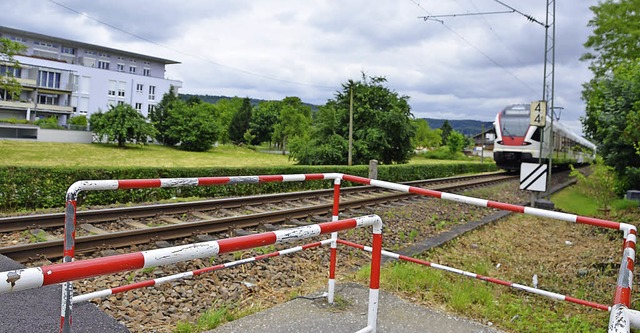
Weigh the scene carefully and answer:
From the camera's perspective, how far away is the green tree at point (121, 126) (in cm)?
4591

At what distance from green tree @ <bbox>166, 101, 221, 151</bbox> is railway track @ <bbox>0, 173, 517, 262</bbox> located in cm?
4276

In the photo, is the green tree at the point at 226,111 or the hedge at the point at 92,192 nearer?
the hedge at the point at 92,192

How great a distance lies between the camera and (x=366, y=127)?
29.3 m

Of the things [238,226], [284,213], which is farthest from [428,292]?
[284,213]

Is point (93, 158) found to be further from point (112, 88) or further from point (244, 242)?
point (112, 88)

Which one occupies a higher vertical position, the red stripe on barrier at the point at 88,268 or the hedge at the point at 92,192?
→ the red stripe on barrier at the point at 88,268

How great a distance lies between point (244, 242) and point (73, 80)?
75.9 metres

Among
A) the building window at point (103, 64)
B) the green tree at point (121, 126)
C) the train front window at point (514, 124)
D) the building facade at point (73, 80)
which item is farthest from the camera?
the building window at point (103, 64)

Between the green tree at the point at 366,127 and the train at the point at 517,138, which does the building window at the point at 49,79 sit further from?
the train at the point at 517,138

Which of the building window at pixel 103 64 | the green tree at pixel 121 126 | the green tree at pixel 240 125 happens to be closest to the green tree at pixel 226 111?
the green tree at pixel 240 125

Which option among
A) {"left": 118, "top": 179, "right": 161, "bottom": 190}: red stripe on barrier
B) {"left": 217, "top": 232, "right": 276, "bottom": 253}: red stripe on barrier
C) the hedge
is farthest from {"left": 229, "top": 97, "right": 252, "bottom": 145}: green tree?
{"left": 217, "top": 232, "right": 276, "bottom": 253}: red stripe on barrier

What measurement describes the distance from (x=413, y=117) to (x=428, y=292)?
86.3 ft

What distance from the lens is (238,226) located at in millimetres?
8297

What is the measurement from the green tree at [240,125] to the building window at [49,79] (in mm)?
26075
